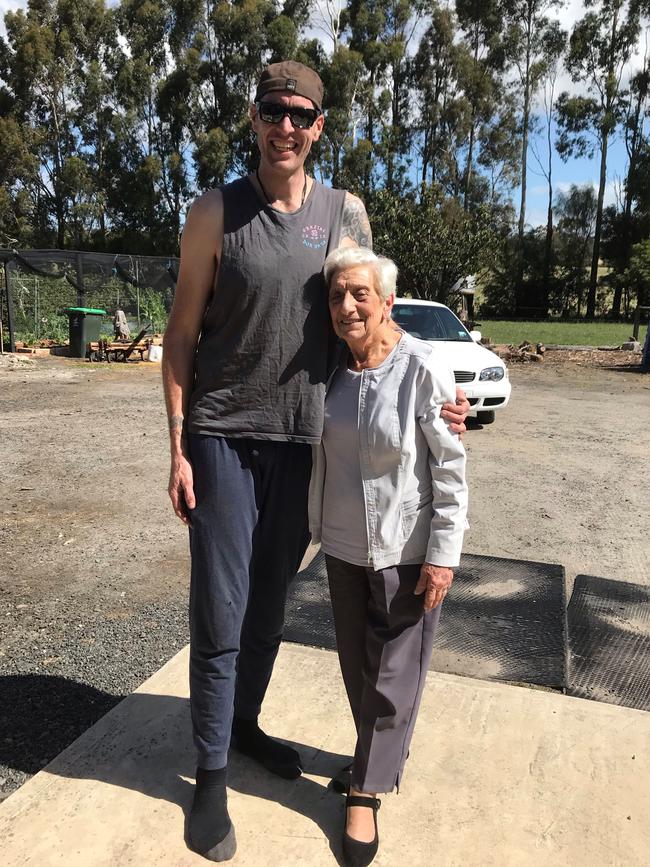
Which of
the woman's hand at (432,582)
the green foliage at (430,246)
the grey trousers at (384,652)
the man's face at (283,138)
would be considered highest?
the green foliage at (430,246)

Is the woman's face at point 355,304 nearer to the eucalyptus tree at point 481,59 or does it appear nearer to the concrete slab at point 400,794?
the concrete slab at point 400,794

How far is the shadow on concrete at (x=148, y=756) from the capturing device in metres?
2.26

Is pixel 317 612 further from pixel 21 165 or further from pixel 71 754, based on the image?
pixel 21 165

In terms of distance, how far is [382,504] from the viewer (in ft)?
6.59

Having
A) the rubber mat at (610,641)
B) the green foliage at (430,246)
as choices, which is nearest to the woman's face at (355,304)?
the rubber mat at (610,641)

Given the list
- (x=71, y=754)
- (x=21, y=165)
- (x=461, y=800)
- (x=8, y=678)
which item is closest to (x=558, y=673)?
(x=461, y=800)

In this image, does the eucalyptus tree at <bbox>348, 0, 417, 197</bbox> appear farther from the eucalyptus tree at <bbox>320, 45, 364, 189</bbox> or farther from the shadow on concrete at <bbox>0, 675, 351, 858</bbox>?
the shadow on concrete at <bbox>0, 675, 351, 858</bbox>

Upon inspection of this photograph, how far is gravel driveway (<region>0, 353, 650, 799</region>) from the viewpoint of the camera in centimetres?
316

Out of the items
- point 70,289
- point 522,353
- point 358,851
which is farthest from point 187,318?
point 70,289

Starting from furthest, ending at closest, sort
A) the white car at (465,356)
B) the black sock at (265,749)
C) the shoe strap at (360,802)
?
1. the white car at (465,356)
2. the black sock at (265,749)
3. the shoe strap at (360,802)

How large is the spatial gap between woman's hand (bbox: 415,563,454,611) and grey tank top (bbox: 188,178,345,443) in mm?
477

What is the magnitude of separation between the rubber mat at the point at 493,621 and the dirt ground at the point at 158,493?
486 millimetres

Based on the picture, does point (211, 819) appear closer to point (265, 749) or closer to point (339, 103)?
point (265, 749)

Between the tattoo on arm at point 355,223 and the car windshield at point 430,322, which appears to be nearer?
the tattoo on arm at point 355,223
